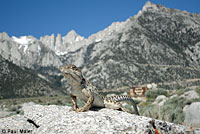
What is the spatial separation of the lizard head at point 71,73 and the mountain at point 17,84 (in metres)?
92.8

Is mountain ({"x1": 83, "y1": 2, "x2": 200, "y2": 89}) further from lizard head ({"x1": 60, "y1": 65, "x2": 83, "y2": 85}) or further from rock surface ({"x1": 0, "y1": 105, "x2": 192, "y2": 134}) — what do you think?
lizard head ({"x1": 60, "y1": 65, "x2": 83, "y2": 85})

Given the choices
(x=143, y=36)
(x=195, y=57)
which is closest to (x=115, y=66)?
(x=143, y=36)

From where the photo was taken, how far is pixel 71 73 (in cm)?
478

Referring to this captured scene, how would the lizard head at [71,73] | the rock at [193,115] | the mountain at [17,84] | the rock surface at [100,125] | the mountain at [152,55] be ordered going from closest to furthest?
the rock surface at [100,125] → the lizard head at [71,73] → the rock at [193,115] → the mountain at [17,84] → the mountain at [152,55]

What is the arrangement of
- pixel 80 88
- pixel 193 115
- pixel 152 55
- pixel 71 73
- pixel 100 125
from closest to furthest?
pixel 100 125 → pixel 71 73 → pixel 80 88 → pixel 193 115 → pixel 152 55

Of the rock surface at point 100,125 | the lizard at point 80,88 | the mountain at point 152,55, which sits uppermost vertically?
the mountain at point 152,55

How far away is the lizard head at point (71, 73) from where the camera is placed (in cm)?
473

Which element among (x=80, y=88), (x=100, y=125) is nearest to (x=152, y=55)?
(x=80, y=88)

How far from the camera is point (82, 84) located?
5.05m

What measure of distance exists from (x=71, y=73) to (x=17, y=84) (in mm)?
104592

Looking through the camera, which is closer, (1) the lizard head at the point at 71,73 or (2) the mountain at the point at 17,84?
(1) the lizard head at the point at 71,73

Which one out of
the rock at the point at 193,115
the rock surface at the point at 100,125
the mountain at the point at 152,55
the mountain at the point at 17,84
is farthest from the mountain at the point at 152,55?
the rock surface at the point at 100,125

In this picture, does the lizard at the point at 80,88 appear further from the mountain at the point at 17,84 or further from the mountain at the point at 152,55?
the mountain at the point at 152,55

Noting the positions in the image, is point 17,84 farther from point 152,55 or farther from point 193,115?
point 193,115
